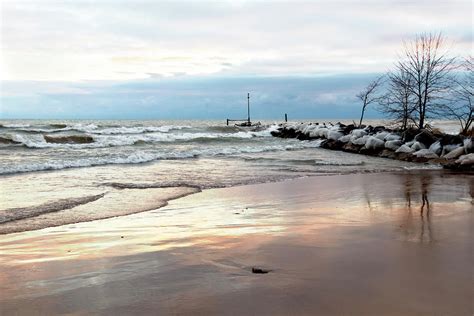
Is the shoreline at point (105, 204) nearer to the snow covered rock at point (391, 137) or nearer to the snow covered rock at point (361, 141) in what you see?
the snow covered rock at point (391, 137)

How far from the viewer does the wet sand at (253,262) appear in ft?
11.2

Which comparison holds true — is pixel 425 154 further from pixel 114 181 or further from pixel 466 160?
pixel 114 181

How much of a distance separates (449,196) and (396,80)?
15197 millimetres

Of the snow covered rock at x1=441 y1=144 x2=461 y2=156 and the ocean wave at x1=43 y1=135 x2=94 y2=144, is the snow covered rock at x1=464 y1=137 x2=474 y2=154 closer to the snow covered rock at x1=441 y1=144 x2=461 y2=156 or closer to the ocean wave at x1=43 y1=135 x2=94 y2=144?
the snow covered rock at x1=441 y1=144 x2=461 y2=156

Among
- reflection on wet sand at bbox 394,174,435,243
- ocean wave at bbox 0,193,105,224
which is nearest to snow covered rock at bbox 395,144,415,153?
reflection on wet sand at bbox 394,174,435,243

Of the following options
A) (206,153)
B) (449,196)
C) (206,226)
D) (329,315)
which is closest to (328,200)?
(449,196)

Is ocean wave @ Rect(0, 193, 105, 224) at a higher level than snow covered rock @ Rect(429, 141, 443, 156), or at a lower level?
lower

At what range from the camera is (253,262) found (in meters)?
4.46

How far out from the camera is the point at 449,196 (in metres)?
8.52

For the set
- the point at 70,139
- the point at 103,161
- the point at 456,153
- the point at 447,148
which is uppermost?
the point at 70,139

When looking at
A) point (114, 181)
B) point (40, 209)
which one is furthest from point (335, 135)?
point (40, 209)

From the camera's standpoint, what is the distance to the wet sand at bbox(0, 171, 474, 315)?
11.2 feet

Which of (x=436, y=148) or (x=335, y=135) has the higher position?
(x=335, y=135)

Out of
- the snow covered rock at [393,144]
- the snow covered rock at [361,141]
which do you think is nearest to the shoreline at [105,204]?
the snow covered rock at [393,144]
